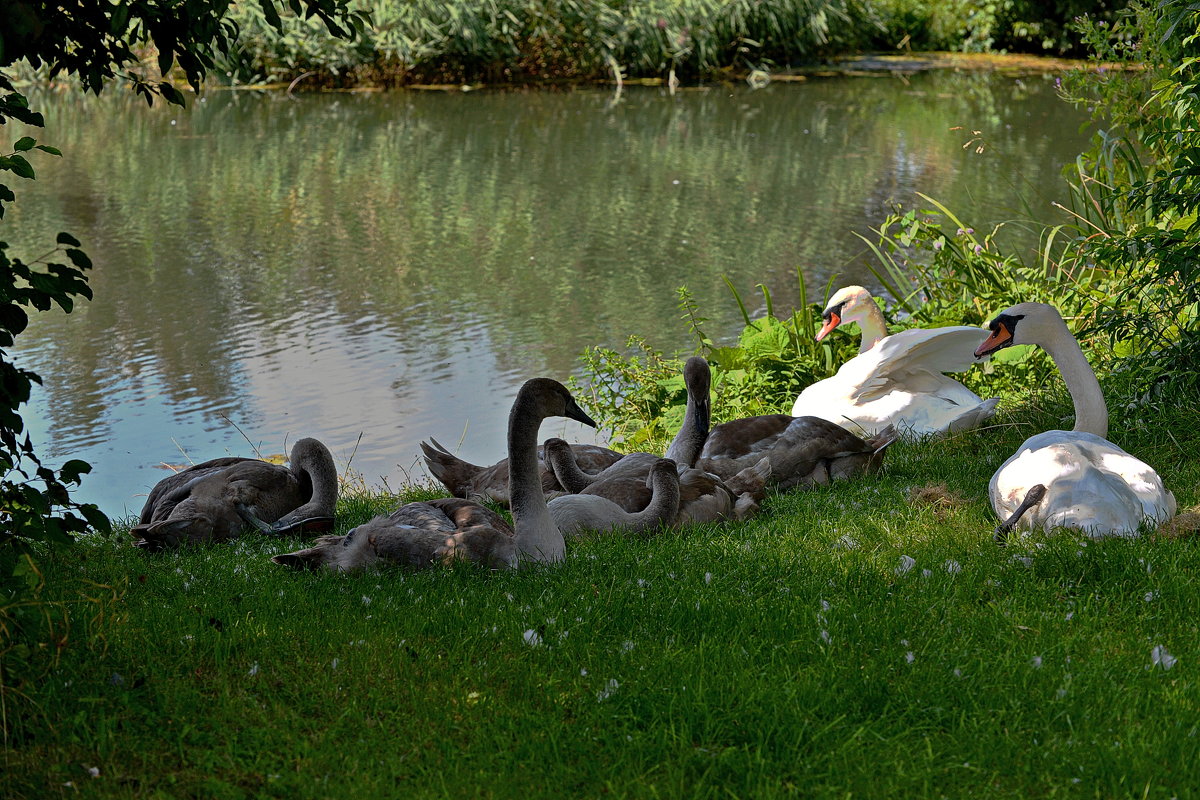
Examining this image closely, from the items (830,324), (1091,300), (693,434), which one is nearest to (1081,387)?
(693,434)

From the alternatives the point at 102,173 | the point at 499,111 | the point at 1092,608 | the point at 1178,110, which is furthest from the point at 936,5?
the point at 1092,608

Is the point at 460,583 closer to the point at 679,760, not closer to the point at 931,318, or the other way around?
the point at 679,760

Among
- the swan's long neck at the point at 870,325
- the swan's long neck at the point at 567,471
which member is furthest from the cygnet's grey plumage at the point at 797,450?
the swan's long neck at the point at 870,325

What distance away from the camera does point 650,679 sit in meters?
3.94

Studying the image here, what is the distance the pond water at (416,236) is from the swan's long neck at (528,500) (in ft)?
11.1

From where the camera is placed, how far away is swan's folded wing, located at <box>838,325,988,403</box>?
8078 mm

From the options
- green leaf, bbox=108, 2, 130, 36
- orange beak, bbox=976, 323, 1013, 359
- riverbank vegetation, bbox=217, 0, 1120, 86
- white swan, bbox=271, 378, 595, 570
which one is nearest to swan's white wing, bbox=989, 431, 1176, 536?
orange beak, bbox=976, 323, 1013, 359

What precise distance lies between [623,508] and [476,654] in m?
2.34

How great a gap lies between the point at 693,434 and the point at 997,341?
188 cm

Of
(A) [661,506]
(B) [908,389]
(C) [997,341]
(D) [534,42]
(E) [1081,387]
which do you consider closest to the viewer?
(A) [661,506]

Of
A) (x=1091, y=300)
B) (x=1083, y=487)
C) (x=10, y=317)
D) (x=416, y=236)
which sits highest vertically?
(x=10, y=317)

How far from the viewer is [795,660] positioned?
4.07 metres

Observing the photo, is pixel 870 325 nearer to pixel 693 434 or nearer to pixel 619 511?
pixel 693 434

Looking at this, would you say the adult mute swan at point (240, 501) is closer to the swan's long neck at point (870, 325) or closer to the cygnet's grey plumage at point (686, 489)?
the cygnet's grey plumage at point (686, 489)
